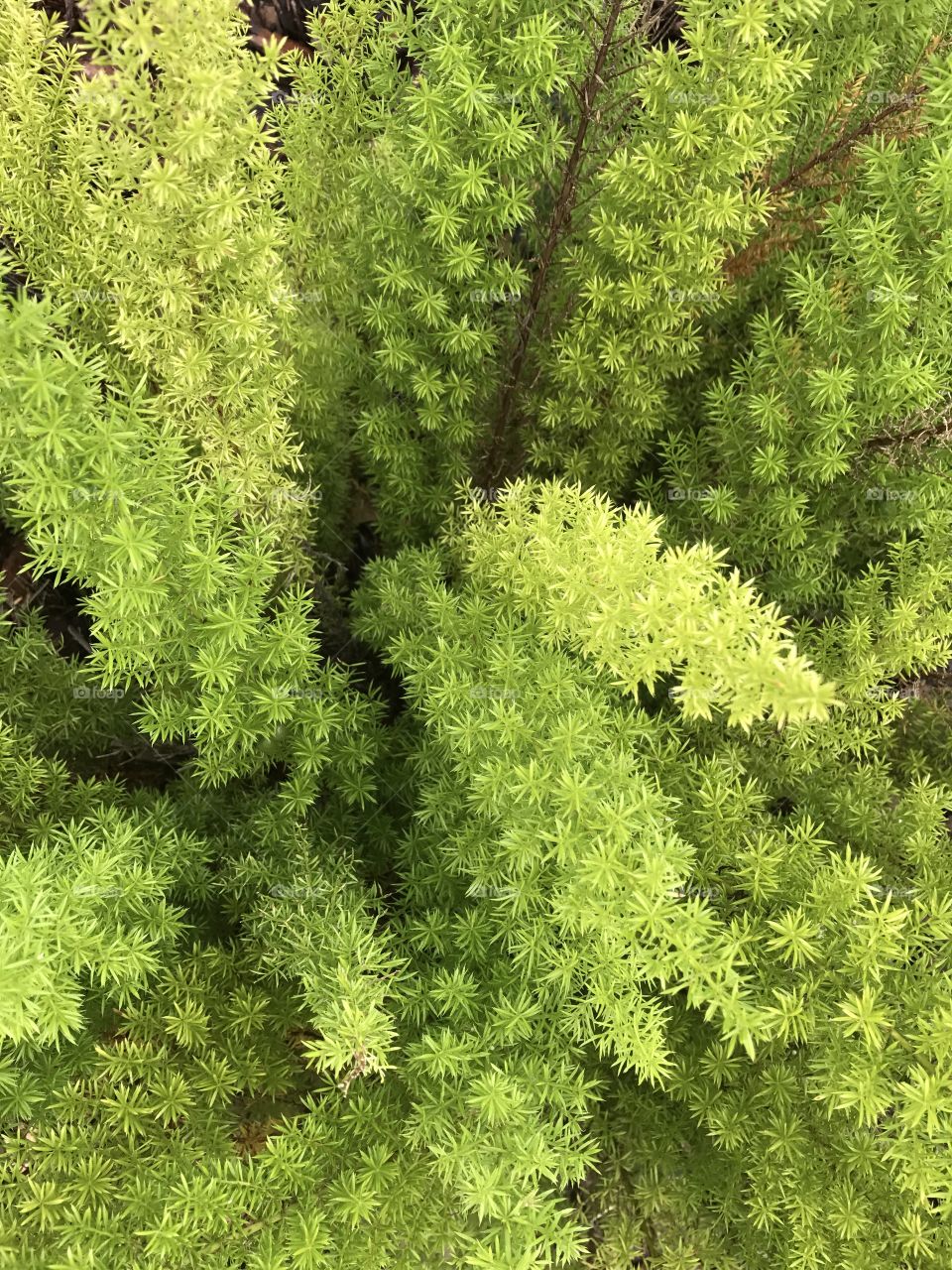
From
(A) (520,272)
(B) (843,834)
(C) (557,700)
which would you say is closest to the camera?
(C) (557,700)

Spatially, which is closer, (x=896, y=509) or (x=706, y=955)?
(x=706, y=955)

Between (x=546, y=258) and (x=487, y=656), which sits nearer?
(x=487, y=656)

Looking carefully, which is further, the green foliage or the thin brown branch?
the thin brown branch

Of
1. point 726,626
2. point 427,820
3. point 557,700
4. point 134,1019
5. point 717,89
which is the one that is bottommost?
Result: point 134,1019

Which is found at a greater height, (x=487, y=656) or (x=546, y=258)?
(x=546, y=258)

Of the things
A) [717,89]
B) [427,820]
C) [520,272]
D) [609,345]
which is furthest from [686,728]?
[717,89]

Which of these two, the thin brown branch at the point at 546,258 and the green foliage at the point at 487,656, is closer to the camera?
the green foliage at the point at 487,656

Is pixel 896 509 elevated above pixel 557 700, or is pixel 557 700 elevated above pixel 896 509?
pixel 896 509

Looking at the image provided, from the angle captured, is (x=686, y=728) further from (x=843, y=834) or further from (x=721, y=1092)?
(x=721, y=1092)
